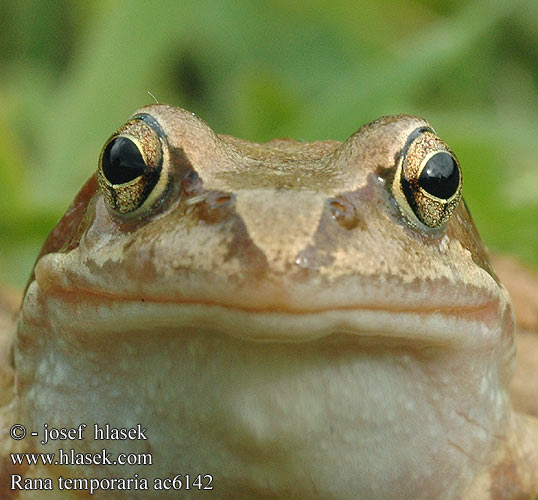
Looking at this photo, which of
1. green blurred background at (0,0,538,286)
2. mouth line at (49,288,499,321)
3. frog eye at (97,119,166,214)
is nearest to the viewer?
mouth line at (49,288,499,321)

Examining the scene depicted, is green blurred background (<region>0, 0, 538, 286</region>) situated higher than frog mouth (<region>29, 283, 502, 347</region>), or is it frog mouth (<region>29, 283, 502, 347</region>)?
green blurred background (<region>0, 0, 538, 286</region>)

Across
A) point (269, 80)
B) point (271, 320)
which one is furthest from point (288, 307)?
point (269, 80)

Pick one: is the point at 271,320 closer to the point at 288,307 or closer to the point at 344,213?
the point at 288,307

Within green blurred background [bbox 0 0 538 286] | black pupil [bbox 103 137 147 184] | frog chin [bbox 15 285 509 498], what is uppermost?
green blurred background [bbox 0 0 538 286]

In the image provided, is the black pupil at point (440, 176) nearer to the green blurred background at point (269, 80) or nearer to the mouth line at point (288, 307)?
the mouth line at point (288, 307)

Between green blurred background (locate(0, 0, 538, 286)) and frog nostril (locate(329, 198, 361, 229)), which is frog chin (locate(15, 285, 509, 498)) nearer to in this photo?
frog nostril (locate(329, 198, 361, 229))

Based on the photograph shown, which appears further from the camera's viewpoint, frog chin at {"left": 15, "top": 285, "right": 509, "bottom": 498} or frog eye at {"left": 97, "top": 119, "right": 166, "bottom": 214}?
frog eye at {"left": 97, "top": 119, "right": 166, "bottom": 214}

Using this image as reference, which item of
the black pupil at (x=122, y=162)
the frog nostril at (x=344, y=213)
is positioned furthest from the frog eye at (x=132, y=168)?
the frog nostril at (x=344, y=213)

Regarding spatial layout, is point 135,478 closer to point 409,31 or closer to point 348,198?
point 348,198

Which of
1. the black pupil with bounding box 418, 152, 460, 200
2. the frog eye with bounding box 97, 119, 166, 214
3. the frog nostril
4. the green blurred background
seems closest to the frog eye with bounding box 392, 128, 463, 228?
the black pupil with bounding box 418, 152, 460, 200
